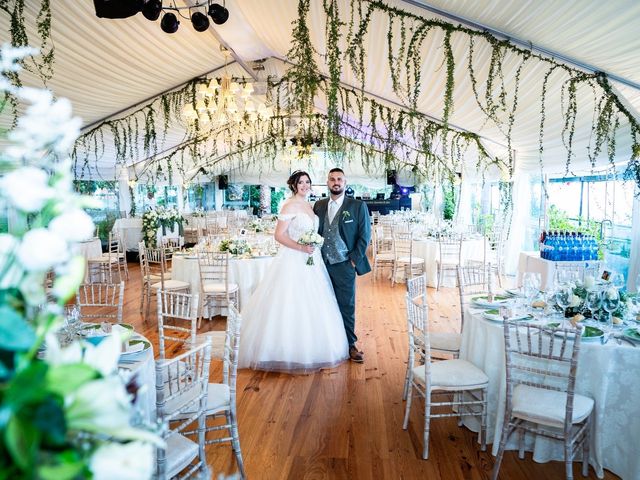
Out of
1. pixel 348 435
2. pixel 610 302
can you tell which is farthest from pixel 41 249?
pixel 610 302

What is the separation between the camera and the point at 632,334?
2.96 metres

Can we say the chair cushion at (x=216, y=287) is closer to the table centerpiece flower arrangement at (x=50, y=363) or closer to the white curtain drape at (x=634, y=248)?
the white curtain drape at (x=634, y=248)

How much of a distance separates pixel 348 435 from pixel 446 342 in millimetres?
1147

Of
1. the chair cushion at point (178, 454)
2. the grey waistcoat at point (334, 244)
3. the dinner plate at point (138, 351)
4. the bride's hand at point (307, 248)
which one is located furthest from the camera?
the grey waistcoat at point (334, 244)

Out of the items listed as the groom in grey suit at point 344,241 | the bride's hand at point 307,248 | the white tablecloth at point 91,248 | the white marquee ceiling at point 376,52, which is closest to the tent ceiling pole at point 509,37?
the white marquee ceiling at point 376,52

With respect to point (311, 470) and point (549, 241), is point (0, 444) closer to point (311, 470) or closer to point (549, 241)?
point (311, 470)

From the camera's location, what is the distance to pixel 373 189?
21234 mm

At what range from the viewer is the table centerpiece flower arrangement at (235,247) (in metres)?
6.56

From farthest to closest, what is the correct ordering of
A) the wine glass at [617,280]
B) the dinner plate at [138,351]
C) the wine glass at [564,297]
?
the wine glass at [617,280] < the wine glass at [564,297] < the dinner plate at [138,351]

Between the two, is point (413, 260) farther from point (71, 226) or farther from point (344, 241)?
point (71, 226)

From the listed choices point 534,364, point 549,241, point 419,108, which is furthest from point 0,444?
point 419,108

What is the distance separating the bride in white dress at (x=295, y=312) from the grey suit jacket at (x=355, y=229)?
A: 31 cm

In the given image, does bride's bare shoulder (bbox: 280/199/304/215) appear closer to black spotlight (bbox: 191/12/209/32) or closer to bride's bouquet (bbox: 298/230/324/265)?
bride's bouquet (bbox: 298/230/324/265)

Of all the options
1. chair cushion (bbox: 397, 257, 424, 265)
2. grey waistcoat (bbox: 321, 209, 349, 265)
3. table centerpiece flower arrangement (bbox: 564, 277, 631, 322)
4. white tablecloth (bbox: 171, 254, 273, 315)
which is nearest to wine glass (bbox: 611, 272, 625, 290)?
table centerpiece flower arrangement (bbox: 564, 277, 631, 322)
